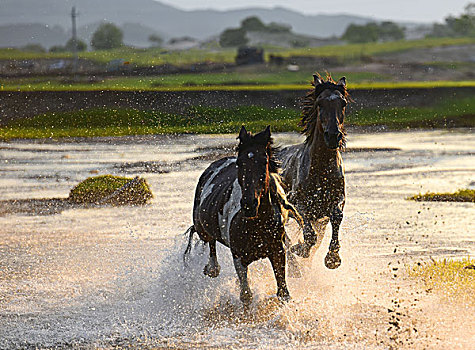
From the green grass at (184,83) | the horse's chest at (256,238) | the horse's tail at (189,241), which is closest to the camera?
the horse's chest at (256,238)

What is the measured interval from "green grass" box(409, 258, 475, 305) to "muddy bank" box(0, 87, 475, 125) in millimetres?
29662

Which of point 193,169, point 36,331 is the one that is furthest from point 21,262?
point 193,169

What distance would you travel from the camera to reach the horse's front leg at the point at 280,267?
7.96m

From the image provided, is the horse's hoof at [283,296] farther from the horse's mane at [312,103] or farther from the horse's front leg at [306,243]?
the horse's mane at [312,103]

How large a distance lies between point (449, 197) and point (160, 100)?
1031 inches

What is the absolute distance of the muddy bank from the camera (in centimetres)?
4028

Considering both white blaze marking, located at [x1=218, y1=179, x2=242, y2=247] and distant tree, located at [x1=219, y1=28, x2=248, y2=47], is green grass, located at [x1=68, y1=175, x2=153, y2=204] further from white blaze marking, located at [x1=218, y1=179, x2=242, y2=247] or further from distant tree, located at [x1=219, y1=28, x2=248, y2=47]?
distant tree, located at [x1=219, y1=28, x2=248, y2=47]

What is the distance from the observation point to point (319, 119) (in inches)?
354

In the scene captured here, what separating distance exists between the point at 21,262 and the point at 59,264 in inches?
24.1

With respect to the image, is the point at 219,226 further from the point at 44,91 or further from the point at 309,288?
the point at 44,91

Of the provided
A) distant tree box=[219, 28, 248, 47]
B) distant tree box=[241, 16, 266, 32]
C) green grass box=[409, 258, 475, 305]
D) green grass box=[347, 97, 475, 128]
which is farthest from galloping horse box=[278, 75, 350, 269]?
distant tree box=[241, 16, 266, 32]

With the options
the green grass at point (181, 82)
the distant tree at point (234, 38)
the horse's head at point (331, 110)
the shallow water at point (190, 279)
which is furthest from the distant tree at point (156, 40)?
the horse's head at point (331, 110)

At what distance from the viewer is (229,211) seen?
808cm

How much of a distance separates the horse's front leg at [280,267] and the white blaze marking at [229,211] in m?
0.55
